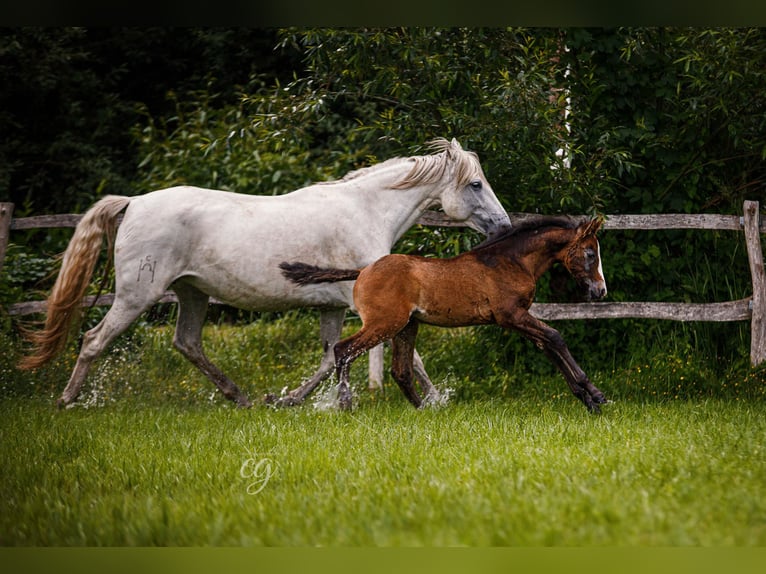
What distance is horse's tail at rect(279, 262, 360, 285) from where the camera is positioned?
5969 millimetres

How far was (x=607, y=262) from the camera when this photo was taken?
7.57m

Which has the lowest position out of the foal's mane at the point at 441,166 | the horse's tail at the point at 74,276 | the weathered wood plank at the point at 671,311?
the weathered wood plank at the point at 671,311

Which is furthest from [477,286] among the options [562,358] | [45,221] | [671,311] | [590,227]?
[45,221]

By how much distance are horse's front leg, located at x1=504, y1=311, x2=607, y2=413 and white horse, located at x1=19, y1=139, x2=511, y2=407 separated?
0.99m

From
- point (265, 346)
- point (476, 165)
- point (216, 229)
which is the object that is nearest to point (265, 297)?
point (216, 229)

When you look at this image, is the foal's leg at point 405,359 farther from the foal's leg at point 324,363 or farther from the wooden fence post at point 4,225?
the wooden fence post at point 4,225

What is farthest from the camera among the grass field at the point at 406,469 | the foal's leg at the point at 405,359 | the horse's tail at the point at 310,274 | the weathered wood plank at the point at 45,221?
the weathered wood plank at the point at 45,221

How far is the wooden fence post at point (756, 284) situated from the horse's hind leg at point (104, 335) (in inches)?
191

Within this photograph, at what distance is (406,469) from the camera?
4.03 meters

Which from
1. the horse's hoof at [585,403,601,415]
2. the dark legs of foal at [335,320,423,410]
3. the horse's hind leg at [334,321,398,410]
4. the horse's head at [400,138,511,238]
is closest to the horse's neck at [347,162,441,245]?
the horse's head at [400,138,511,238]

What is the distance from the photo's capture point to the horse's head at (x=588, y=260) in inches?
237

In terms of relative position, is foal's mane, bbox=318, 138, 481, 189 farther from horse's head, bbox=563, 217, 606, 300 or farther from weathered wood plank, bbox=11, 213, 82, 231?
weathered wood plank, bbox=11, 213, 82, 231

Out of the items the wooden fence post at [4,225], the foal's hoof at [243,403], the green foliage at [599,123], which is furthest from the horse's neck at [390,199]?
the wooden fence post at [4,225]

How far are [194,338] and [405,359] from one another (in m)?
1.88
